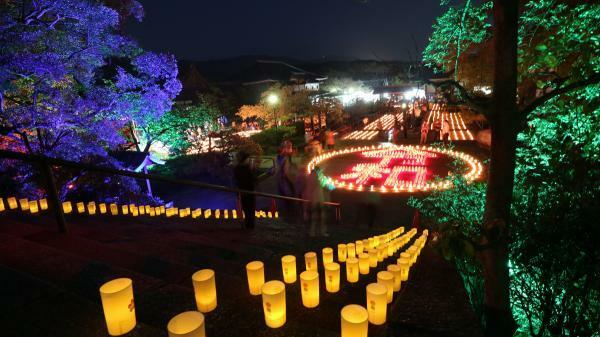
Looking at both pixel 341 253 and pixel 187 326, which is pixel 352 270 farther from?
pixel 187 326

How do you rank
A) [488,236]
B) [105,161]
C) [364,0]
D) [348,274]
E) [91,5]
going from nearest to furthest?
[488,236] < [364,0] < [348,274] < [91,5] < [105,161]

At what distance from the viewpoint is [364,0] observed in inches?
97.7

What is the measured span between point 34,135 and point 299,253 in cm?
835

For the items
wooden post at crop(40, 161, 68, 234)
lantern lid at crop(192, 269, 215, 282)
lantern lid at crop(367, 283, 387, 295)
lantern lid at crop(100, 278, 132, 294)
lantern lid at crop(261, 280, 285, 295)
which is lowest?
lantern lid at crop(367, 283, 387, 295)

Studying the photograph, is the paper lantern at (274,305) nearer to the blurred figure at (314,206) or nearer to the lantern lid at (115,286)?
the lantern lid at (115,286)

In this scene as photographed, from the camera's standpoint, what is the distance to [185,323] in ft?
5.41

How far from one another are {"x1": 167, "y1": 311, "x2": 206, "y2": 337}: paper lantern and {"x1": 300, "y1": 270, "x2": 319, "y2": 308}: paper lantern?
0.94 metres

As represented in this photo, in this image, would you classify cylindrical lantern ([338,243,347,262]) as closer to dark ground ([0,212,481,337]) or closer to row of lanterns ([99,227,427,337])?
dark ground ([0,212,481,337])

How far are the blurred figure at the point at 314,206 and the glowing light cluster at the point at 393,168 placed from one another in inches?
129

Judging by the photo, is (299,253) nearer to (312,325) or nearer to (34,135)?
(312,325)

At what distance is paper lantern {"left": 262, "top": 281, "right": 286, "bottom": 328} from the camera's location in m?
2.05

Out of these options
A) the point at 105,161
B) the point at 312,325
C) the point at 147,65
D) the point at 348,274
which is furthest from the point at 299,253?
the point at 147,65

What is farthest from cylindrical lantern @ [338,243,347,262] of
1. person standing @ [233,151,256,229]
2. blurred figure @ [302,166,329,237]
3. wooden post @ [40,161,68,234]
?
wooden post @ [40,161,68,234]

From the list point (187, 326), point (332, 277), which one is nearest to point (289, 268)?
point (332, 277)
